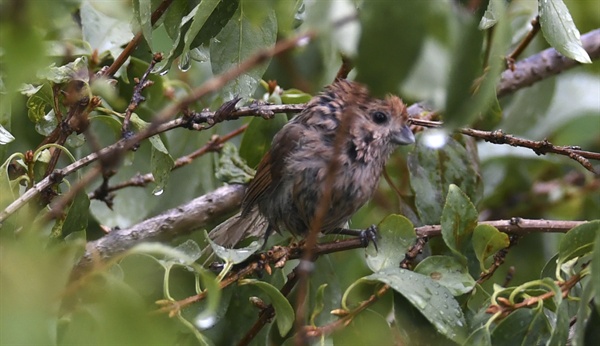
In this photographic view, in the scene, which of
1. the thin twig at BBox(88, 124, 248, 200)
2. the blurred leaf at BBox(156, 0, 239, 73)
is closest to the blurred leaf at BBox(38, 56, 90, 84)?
the blurred leaf at BBox(156, 0, 239, 73)

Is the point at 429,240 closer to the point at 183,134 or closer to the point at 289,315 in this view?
the point at 289,315

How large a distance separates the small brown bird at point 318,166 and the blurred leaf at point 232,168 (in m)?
0.05

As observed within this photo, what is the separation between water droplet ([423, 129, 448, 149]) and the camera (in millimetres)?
4137

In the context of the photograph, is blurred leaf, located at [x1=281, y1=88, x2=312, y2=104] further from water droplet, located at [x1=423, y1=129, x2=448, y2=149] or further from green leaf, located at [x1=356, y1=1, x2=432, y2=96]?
green leaf, located at [x1=356, y1=1, x2=432, y2=96]

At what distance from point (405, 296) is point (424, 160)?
1342 millimetres

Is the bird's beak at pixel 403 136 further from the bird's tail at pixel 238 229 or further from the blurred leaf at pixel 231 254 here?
the blurred leaf at pixel 231 254

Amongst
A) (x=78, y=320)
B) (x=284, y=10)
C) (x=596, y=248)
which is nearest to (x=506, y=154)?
(x=596, y=248)

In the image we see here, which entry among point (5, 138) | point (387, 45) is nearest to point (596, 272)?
point (387, 45)

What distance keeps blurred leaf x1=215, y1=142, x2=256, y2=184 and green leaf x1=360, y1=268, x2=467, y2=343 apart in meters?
1.49

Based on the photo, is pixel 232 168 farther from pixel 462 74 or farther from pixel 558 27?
pixel 462 74

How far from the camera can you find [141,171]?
4.26 m

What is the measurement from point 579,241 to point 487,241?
38 centimetres

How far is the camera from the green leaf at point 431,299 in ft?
9.59

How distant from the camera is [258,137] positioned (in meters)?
4.44
